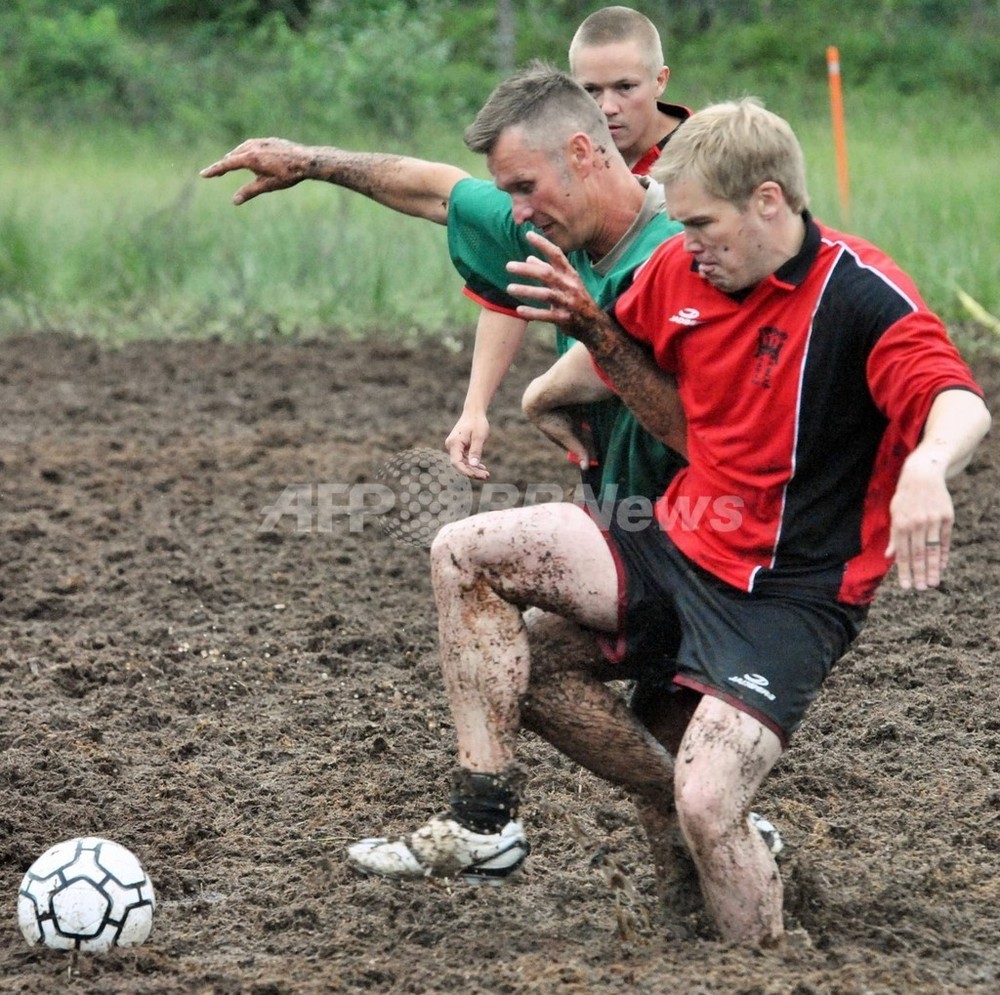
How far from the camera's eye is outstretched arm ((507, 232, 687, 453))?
3.61 m

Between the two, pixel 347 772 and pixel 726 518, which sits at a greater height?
pixel 726 518

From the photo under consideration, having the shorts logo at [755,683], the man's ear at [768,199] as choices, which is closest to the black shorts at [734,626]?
the shorts logo at [755,683]

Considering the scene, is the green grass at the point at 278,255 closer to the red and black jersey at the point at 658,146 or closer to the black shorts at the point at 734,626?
the red and black jersey at the point at 658,146

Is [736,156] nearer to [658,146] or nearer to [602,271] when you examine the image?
[602,271]

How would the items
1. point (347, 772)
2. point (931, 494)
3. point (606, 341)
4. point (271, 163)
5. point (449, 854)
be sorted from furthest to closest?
point (347, 772), point (271, 163), point (606, 341), point (449, 854), point (931, 494)

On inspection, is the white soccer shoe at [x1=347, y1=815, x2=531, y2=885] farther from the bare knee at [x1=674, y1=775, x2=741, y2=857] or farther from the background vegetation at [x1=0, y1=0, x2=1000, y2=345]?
the background vegetation at [x1=0, y1=0, x2=1000, y2=345]

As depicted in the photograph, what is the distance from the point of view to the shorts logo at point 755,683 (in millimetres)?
3482

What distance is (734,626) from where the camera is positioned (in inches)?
140

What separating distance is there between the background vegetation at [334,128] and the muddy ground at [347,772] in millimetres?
4510

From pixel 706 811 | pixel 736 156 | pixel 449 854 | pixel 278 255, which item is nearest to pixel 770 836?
pixel 706 811

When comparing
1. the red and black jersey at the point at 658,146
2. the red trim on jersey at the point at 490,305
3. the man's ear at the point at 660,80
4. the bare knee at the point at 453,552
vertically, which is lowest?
the bare knee at the point at 453,552

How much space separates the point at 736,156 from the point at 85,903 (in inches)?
89.0

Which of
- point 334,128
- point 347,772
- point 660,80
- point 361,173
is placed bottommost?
point 334,128

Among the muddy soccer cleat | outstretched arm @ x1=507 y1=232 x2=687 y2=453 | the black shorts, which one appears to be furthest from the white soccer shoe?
outstretched arm @ x1=507 y1=232 x2=687 y2=453
